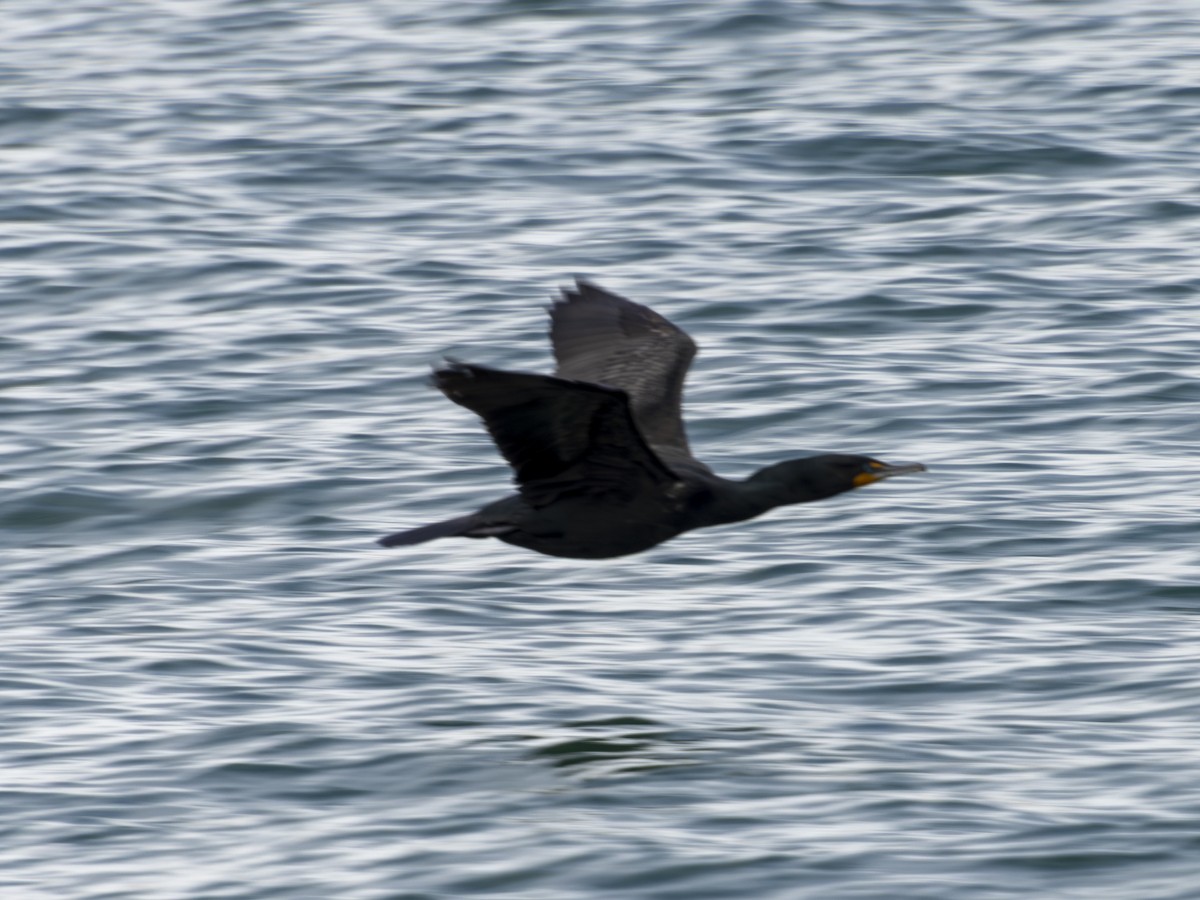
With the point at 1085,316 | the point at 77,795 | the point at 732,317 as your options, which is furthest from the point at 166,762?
the point at 1085,316

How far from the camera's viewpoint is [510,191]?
13992mm

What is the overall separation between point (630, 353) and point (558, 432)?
1514 millimetres

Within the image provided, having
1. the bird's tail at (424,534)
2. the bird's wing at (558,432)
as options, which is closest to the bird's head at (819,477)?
the bird's wing at (558,432)

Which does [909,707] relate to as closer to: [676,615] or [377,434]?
[676,615]

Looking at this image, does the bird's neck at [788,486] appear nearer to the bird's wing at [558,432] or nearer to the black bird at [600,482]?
the black bird at [600,482]

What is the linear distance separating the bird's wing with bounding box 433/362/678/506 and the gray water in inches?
26.1

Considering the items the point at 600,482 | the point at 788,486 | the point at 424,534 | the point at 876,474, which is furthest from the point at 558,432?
the point at 876,474

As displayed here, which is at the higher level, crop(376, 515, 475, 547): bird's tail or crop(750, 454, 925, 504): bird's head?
crop(376, 515, 475, 547): bird's tail

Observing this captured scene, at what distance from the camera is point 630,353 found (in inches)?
344

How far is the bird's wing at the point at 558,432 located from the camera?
6.66m

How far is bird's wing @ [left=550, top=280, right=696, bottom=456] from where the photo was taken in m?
8.45

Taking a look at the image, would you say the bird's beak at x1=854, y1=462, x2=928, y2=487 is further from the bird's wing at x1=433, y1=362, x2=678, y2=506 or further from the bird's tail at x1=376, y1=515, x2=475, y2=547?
the bird's tail at x1=376, y1=515, x2=475, y2=547

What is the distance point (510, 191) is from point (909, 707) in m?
7.23

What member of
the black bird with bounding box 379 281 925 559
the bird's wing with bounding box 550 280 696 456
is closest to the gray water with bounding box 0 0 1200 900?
the black bird with bounding box 379 281 925 559
